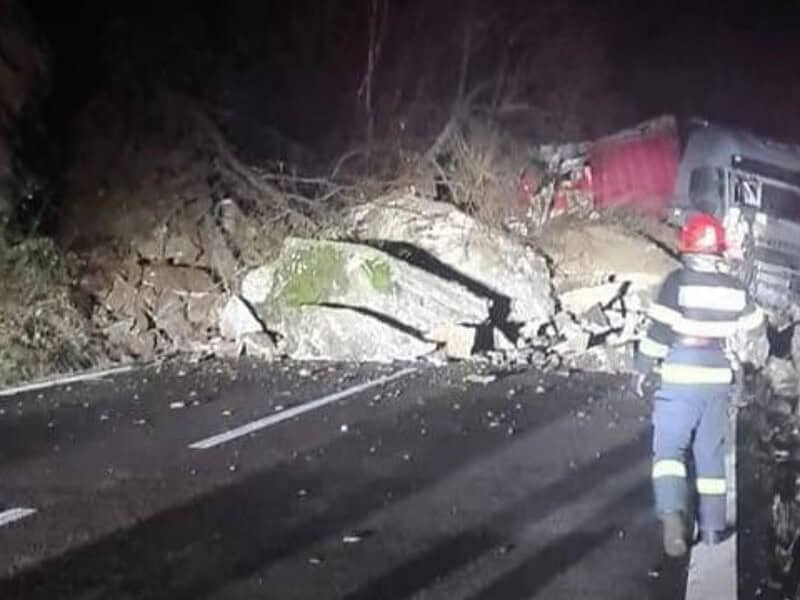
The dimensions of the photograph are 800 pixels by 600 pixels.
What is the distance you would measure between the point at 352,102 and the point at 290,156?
2.26 m

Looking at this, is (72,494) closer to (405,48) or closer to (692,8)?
(405,48)

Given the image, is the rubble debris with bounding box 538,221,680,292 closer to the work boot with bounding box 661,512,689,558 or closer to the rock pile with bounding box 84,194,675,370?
the rock pile with bounding box 84,194,675,370

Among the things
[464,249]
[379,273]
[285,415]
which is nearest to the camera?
[285,415]

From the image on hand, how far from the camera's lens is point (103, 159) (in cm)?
1844

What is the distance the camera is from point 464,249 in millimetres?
18828

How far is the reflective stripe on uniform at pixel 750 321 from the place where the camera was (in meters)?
7.64

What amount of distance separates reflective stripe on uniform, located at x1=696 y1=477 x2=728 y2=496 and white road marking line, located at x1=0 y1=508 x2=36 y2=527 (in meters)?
3.72

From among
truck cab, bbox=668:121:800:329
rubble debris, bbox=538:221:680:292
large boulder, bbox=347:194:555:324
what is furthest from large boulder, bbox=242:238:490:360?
truck cab, bbox=668:121:800:329

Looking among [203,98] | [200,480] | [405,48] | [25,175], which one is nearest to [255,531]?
[200,480]

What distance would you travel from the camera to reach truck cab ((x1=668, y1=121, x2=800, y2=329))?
1805 cm

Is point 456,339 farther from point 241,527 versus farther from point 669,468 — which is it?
point 669,468

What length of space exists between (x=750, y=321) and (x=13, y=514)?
166 inches

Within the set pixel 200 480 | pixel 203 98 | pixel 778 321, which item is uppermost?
pixel 203 98

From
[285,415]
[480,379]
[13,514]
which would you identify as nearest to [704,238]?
[13,514]
